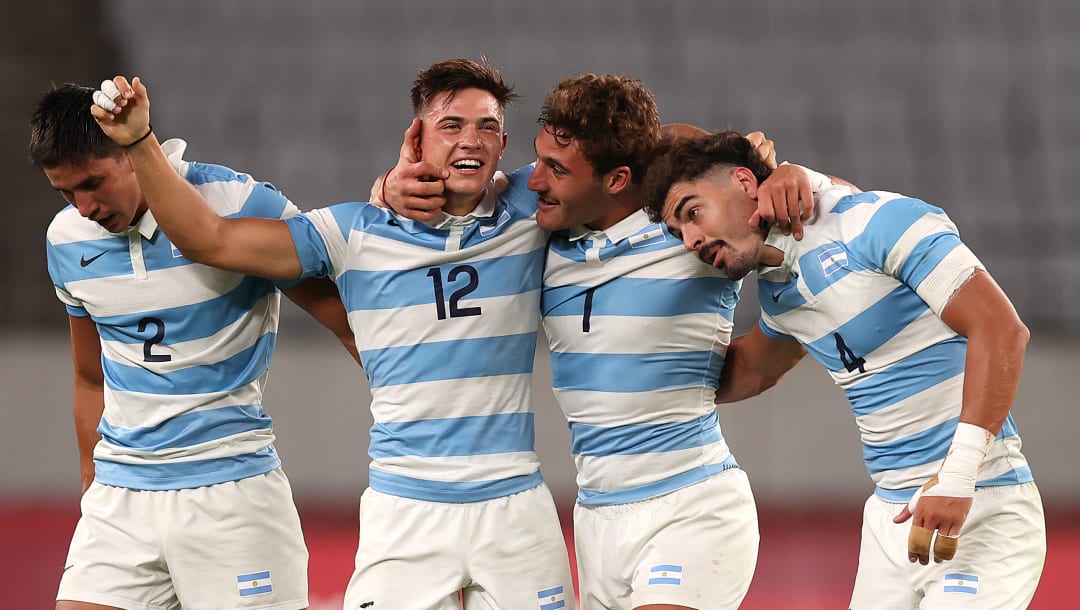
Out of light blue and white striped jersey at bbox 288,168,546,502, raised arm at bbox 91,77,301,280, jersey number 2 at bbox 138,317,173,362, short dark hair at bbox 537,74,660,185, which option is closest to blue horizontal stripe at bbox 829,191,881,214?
short dark hair at bbox 537,74,660,185

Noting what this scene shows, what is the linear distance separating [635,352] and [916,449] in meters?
0.72

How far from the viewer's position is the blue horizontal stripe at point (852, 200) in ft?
9.93

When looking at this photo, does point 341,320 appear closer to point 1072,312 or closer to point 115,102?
point 115,102

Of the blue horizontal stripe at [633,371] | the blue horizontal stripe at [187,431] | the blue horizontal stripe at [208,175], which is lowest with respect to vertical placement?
the blue horizontal stripe at [187,431]

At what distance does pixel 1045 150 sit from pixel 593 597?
7.60 m

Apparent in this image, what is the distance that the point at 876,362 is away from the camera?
3.03 meters

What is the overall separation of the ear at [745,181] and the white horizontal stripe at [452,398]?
0.75 meters

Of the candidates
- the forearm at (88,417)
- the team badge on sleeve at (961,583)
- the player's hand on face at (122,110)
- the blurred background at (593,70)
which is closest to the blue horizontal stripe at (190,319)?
the forearm at (88,417)

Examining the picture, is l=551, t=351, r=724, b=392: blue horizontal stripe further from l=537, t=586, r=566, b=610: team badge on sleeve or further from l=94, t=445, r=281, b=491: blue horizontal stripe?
l=94, t=445, r=281, b=491: blue horizontal stripe

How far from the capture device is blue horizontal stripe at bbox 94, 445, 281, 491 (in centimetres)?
331

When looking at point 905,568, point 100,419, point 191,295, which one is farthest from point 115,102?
point 905,568

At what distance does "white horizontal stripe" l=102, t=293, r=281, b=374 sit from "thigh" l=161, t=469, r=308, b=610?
34 cm

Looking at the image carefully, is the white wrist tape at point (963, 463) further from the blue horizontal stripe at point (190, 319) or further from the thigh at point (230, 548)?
the blue horizontal stripe at point (190, 319)

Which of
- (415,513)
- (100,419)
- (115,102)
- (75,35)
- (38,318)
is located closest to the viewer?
(115,102)
